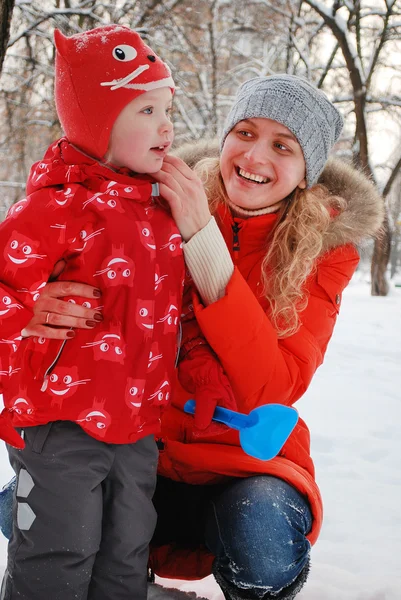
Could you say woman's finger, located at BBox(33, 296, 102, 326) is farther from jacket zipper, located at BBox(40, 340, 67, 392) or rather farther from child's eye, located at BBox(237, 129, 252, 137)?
child's eye, located at BBox(237, 129, 252, 137)

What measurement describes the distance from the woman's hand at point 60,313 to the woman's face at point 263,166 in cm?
69

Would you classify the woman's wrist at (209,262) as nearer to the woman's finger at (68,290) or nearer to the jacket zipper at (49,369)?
the woman's finger at (68,290)

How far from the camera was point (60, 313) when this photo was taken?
1.32 meters

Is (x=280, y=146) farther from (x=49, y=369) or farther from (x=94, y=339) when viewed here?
(x=49, y=369)

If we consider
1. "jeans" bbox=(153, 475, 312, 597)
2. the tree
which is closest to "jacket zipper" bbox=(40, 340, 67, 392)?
"jeans" bbox=(153, 475, 312, 597)

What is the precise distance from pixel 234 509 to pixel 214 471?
14 centimetres

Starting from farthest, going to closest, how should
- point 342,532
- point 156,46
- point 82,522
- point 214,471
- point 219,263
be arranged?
point 156,46 < point 342,532 < point 214,471 < point 219,263 < point 82,522

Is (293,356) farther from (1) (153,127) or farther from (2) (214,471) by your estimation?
(1) (153,127)

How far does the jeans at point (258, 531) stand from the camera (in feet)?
4.87

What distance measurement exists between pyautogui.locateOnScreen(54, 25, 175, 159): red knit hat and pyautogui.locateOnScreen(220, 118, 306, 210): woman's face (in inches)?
18.3

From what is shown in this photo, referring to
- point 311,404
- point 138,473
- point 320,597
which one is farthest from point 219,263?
point 311,404

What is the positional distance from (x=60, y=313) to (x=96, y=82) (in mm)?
567

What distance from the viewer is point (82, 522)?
1.30m

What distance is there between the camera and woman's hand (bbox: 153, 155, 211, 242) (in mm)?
1496
